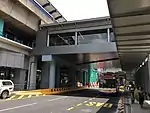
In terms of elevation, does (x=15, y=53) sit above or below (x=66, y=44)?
below

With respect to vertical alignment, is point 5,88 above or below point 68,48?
below

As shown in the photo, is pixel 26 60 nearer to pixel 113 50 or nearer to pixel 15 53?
pixel 15 53

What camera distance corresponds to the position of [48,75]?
104 feet

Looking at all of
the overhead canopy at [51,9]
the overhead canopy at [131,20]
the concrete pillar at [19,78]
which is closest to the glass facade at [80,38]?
the overhead canopy at [51,9]

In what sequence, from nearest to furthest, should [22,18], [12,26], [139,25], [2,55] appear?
[139,25]
[2,55]
[22,18]
[12,26]

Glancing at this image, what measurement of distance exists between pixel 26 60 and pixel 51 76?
5.34m

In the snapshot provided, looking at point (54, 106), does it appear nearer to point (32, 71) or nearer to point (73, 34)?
point (73, 34)

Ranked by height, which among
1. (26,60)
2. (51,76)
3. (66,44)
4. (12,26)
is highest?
(12,26)

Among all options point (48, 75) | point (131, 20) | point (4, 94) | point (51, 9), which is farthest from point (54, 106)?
point (51, 9)

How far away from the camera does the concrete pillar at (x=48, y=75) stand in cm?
3013

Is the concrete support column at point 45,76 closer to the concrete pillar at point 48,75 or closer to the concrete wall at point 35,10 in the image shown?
the concrete pillar at point 48,75

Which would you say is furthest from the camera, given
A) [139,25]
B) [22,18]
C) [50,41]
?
[50,41]

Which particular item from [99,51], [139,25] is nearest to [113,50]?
[99,51]

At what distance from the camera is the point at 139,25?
261 inches
